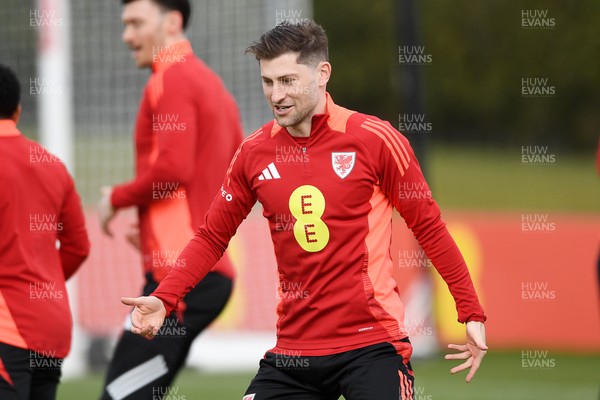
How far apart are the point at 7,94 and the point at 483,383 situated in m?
6.25

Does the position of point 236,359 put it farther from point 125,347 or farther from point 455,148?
point 455,148

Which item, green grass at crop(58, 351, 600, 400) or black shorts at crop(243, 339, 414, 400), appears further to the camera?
green grass at crop(58, 351, 600, 400)

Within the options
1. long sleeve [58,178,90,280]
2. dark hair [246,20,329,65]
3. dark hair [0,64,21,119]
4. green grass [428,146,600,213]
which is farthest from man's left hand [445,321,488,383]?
green grass [428,146,600,213]

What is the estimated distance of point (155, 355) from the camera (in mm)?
5508

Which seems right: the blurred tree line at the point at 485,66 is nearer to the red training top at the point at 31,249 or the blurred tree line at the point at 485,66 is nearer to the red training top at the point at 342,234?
the red training top at the point at 31,249

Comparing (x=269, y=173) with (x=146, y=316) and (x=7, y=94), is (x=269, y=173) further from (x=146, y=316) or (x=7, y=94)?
(x=7, y=94)

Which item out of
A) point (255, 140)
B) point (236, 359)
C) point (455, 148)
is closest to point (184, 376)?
point (236, 359)

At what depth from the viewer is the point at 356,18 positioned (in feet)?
94.7

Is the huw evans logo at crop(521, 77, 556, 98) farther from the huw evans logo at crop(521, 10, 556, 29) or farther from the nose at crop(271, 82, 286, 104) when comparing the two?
the nose at crop(271, 82, 286, 104)

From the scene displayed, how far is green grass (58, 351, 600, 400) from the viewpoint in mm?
9477

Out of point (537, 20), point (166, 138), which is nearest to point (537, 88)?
point (537, 20)

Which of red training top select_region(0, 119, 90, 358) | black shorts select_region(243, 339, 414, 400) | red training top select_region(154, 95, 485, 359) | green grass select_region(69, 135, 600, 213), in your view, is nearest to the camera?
black shorts select_region(243, 339, 414, 400)

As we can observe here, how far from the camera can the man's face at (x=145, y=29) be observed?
19.5 feet

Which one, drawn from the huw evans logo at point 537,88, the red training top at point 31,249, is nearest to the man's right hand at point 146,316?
the red training top at point 31,249
